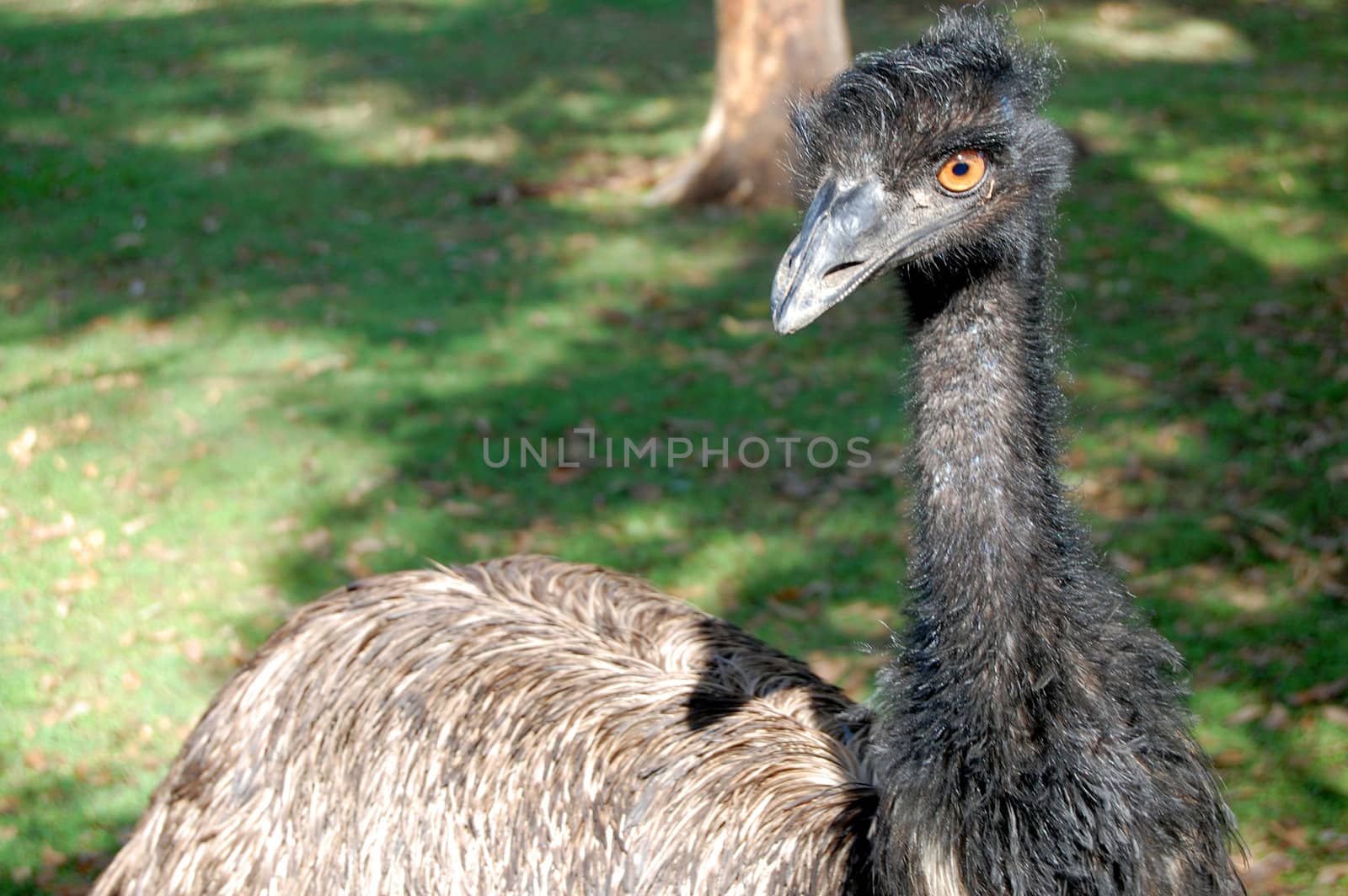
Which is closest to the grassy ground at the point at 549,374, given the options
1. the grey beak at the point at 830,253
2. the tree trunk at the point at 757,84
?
the tree trunk at the point at 757,84

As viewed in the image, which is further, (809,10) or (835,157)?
(809,10)

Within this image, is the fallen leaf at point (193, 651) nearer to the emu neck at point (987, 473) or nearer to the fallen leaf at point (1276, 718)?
the emu neck at point (987, 473)

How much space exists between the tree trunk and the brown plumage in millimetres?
6681

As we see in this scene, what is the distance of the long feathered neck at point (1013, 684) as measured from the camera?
2471mm

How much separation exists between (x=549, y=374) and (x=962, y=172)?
597cm

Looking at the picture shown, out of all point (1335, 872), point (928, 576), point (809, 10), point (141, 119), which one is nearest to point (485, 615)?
point (928, 576)

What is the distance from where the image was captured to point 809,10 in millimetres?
10172

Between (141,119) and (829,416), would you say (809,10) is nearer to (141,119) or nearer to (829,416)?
(829,416)

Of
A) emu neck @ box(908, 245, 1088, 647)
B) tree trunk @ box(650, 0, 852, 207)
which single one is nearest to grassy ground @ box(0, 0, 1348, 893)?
tree trunk @ box(650, 0, 852, 207)

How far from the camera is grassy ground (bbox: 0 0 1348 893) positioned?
565 centimetres

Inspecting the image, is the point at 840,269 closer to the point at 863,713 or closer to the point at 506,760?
the point at 863,713

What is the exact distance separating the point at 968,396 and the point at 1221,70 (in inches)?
474

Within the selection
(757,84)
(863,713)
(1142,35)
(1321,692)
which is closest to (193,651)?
(863,713)

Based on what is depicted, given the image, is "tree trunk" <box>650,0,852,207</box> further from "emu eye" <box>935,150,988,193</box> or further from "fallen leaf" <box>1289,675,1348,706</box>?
"emu eye" <box>935,150,988,193</box>
